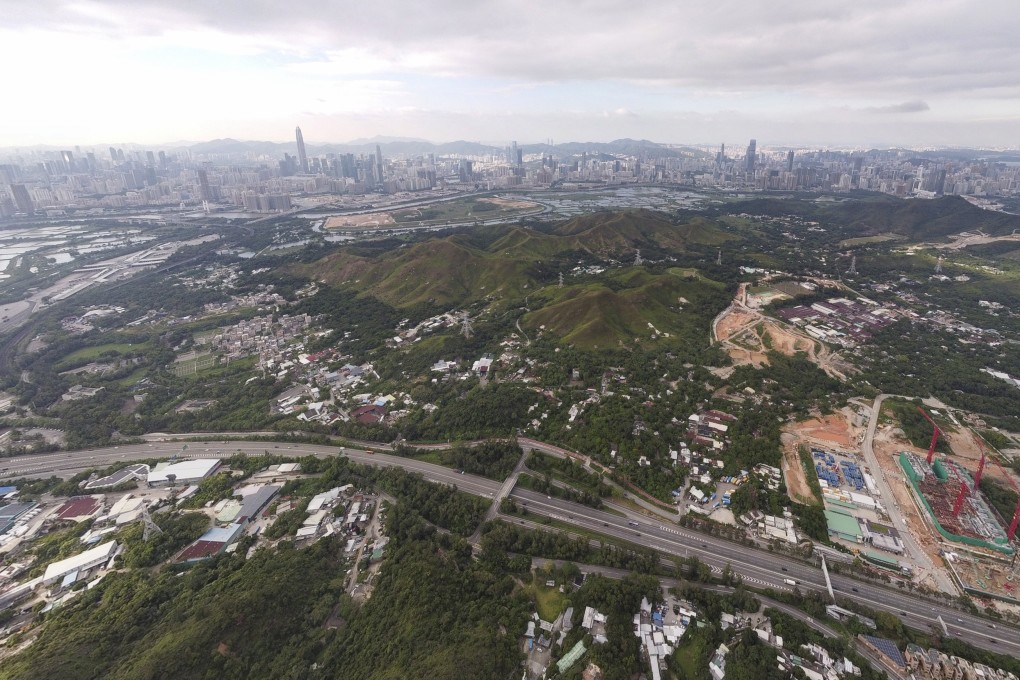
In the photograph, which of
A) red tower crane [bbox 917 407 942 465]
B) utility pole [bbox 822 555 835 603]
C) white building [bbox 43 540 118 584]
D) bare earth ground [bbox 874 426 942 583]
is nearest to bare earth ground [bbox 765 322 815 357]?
red tower crane [bbox 917 407 942 465]

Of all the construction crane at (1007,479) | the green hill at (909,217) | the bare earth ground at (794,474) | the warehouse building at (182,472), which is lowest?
the warehouse building at (182,472)

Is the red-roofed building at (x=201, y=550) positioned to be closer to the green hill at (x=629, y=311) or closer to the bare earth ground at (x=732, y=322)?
the green hill at (x=629, y=311)

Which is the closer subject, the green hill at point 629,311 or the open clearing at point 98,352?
the green hill at point 629,311

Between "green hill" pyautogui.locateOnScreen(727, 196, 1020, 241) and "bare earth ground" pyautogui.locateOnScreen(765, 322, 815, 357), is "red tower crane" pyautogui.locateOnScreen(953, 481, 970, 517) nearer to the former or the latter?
"bare earth ground" pyautogui.locateOnScreen(765, 322, 815, 357)

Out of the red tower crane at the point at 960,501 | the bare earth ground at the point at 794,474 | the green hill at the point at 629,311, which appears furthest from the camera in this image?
the green hill at the point at 629,311

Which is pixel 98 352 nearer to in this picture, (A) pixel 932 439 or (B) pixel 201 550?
(B) pixel 201 550

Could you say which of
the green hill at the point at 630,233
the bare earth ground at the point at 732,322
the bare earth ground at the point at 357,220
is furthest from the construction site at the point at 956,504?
the bare earth ground at the point at 357,220
